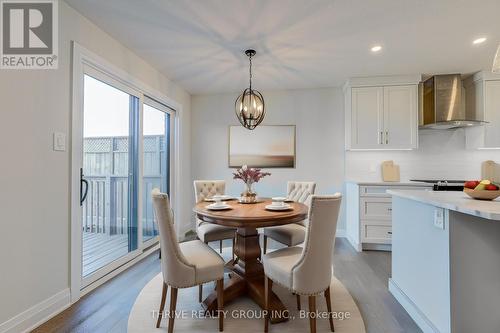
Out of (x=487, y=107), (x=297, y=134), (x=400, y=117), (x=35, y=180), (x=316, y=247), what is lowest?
(x=316, y=247)

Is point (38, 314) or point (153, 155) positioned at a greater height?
point (153, 155)

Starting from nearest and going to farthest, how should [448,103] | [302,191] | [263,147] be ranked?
[302,191] < [448,103] < [263,147]

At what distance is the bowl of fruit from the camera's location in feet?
4.97

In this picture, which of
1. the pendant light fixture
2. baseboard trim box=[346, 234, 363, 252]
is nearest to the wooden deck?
the pendant light fixture

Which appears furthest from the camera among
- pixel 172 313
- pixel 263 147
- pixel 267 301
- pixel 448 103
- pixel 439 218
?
pixel 263 147

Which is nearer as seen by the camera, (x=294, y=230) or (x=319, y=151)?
(x=294, y=230)

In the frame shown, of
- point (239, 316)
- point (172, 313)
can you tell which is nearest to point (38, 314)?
point (172, 313)

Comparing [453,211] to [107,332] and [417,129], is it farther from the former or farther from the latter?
[417,129]

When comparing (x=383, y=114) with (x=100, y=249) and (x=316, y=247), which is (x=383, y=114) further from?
(x=100, y=249)

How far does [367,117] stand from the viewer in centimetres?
377

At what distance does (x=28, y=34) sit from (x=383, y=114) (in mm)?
4219

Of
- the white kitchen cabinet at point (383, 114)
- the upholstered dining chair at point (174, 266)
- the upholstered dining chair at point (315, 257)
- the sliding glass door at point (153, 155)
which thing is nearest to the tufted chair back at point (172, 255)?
the upholstered dining chair at point (174, 266)

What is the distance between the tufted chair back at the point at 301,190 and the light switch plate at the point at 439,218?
1.43 metres

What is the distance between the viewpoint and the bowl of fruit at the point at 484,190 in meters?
1.51
